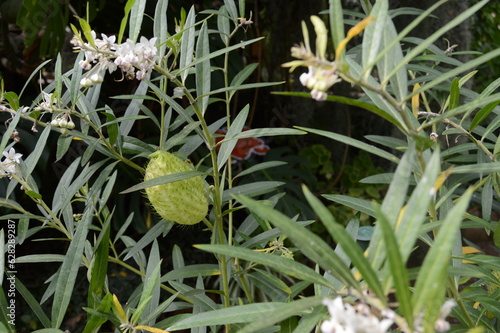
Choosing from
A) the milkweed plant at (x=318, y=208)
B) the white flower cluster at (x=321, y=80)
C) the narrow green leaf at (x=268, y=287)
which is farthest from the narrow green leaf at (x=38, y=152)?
the white flower cluster at (x=321, y=80)

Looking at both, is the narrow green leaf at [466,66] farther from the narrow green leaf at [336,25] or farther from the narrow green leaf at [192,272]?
the narrow green leaf at [192,272]

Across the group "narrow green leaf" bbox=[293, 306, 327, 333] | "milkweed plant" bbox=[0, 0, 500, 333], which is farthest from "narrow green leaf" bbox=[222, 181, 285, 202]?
"narrow green leaf" bbox=[293, 306, 327, 333]

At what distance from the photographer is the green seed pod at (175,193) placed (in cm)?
52

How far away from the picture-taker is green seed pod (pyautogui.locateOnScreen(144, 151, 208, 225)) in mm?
521

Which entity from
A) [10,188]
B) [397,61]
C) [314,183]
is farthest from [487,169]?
[314,183]

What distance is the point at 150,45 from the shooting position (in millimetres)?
430

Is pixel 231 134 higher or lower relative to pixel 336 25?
lower

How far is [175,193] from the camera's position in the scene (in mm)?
522

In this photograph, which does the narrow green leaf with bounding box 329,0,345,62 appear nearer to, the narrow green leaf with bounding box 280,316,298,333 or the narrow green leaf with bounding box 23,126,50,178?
the narrow green leaf with bounding box 280,316,298,333

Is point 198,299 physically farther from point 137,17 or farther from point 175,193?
point 137,17

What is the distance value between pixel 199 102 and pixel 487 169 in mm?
298

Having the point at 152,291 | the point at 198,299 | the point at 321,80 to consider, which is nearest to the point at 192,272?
the point at 198,299

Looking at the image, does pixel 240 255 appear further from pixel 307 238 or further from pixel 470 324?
pixel 470 324

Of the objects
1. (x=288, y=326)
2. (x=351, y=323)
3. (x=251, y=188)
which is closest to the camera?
(x=351, y=323)
